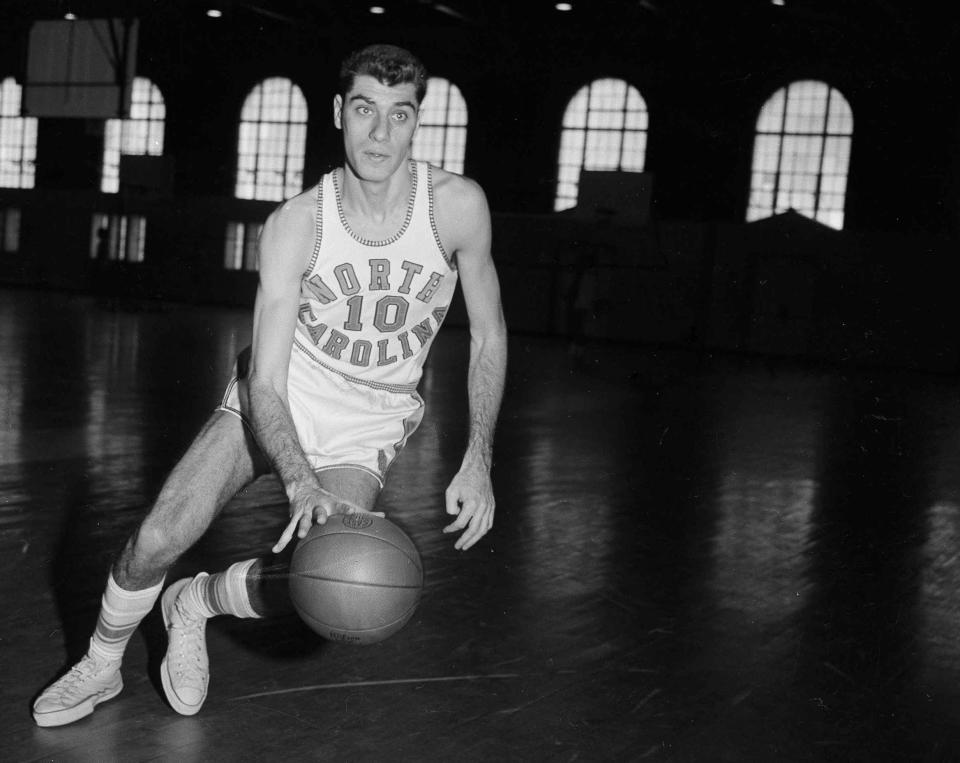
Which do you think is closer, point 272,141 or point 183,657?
point 183,657

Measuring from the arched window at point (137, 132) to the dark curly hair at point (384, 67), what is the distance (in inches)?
1048

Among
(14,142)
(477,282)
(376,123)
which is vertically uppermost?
(14,142)

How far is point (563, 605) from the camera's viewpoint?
3820 mm

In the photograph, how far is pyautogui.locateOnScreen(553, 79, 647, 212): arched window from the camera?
23.2 m

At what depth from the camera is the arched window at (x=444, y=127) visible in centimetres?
2470

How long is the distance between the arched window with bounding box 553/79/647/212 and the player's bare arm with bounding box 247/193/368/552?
20.9 meters

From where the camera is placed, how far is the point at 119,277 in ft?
87.9

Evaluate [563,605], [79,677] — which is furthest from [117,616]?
[563,605]

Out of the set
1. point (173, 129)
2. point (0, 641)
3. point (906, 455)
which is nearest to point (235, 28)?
point (173, 129)

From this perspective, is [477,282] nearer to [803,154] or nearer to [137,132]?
[803,154]

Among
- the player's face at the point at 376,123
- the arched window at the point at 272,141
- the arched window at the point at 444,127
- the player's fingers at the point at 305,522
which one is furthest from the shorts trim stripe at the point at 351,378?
the arched window at the point at 272,141

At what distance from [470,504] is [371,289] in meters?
0.72

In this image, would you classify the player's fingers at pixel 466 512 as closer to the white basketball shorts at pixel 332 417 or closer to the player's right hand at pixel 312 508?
the player's right hand at pixel 312 508

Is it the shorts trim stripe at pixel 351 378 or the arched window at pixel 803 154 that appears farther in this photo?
the arched window at pixel 803 154
